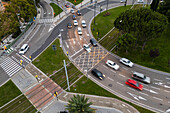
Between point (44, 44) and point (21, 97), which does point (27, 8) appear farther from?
point (21, 97)

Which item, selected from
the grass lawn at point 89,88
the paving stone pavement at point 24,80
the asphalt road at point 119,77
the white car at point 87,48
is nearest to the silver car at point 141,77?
the asphalt road at point 119,77

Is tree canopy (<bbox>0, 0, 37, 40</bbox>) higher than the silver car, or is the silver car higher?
tree canopy (<bbox>0, 0, 37, 40</bbox>)

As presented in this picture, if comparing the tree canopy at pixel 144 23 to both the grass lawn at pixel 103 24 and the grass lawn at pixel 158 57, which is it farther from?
the grass lawn at pixel 103 24

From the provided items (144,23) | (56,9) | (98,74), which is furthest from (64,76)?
(56,9)

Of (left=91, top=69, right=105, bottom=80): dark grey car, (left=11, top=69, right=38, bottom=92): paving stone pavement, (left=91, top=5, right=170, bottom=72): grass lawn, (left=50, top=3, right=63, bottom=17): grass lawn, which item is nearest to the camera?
(left=11, top=69, right=38, bottom=92): paving stone pavement

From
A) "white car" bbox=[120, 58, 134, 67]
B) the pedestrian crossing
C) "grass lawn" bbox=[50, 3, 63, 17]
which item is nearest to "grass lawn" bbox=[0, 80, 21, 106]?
the pedestrian crossing

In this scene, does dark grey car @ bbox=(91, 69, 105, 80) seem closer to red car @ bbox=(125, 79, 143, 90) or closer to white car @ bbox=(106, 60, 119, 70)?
white car @ bbox=(106, 60, 119, 70)

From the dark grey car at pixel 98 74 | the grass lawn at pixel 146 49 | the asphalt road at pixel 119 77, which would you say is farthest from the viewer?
the grass lawn at pixel 146 49
